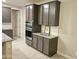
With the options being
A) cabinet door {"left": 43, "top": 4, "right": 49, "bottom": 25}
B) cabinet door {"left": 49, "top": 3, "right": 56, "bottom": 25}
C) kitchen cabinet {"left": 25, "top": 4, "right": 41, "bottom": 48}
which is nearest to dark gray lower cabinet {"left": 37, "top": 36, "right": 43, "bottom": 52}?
kitchen cabinet {"left": 25, "top": 4, "right": 41, "bottom": 48}

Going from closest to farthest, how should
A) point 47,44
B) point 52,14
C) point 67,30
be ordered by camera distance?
point 67,30, point 47,44, point 52,14

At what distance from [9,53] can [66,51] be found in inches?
99.3

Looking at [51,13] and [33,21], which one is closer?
[51,13]

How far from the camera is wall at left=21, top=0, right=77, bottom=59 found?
13.0 ft

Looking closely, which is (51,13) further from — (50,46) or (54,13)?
(50,46)

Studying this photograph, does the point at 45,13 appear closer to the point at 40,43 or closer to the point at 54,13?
the point at 54,13

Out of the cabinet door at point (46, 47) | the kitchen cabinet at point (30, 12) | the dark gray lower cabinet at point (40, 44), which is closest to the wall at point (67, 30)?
the cabinet door at point (46, 47)

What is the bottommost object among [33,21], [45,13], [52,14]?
[33,21]

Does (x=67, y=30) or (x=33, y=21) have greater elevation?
(x=33, y=21)

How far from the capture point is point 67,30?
4.25m

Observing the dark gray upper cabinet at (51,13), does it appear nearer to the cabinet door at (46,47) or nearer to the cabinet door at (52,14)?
the cabinet door at (52,14)

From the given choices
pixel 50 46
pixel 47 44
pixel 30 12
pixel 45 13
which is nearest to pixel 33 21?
pixel 30 12

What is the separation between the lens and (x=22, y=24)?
8602 millimetres

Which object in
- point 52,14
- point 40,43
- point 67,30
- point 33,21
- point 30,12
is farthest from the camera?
point 30,12
